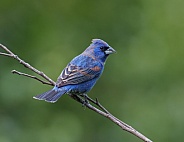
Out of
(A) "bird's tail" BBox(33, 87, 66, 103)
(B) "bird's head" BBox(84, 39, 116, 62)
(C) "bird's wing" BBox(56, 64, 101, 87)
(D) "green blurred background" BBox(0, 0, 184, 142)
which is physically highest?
(D) "green blurred background" BBox(0, 0, 184, 142)

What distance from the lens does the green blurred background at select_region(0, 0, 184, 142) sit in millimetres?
7074

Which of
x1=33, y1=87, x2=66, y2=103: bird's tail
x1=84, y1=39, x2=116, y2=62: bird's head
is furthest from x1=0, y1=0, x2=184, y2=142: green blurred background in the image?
x1=33, y1=87, x2=66, y2=103: bird's tail

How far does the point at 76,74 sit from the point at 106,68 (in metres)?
3.09

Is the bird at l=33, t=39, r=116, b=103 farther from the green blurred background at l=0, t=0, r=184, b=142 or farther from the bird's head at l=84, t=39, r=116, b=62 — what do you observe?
the green blurred background at l=0, t=0, r=184, b=142

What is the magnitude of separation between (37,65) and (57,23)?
3.76ft

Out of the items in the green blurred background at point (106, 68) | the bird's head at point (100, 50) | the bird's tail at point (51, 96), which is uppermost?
the green blurred background at point (106, 68)

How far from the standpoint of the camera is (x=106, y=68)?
316 inches

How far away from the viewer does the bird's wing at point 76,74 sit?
474 cm

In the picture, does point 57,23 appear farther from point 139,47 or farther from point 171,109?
point 171,109

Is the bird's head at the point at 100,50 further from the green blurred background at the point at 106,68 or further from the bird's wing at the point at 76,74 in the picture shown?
the green blurred background at the point at 106,68

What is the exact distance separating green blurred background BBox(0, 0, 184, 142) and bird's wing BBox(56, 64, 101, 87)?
1.67 metres

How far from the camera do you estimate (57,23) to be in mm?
8430

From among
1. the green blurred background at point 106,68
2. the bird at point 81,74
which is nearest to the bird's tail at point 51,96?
the bird at point 81,74

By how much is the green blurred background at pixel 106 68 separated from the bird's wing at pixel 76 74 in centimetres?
167
